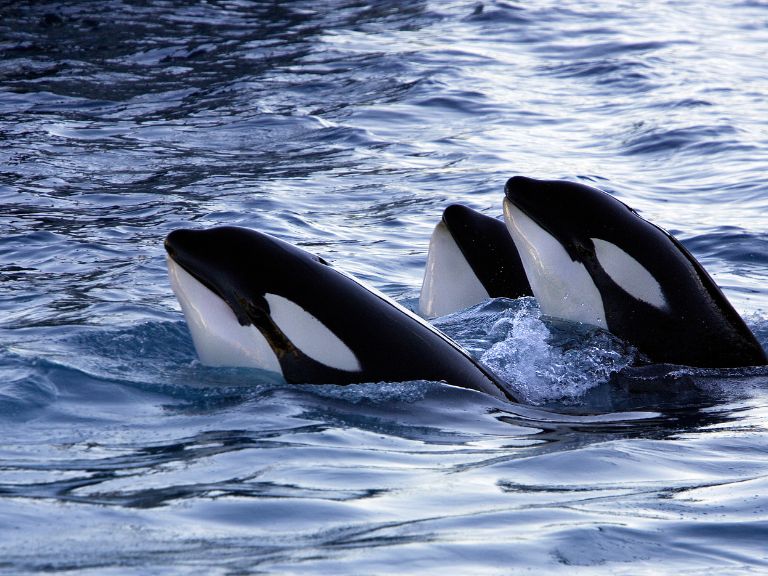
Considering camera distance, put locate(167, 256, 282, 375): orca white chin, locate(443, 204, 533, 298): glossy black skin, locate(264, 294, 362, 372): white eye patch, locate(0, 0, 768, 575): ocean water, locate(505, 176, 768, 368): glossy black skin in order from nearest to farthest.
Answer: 1. locate(0, 0, 768, 575): ocean water
2. locate(264, 294, 362, 372): white eye patch
3. locate(167, 256, 282, 375): orca white chin
4. locate(505, 176, 768, 368): glossy black skin
5. locate(443, 204, 533, 298): glossy black skin

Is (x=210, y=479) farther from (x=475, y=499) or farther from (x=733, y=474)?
(x=733, y=474)

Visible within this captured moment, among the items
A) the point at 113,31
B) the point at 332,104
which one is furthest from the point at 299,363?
the point at 113,31

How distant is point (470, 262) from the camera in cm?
834

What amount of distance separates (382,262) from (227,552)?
7.07 m

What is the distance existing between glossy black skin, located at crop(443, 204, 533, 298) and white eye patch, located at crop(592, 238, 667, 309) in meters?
1.20

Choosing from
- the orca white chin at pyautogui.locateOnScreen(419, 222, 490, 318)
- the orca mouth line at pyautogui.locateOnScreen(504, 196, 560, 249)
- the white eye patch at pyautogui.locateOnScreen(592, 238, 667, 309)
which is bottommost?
the orca white chin at pyautogui.locateOnScreen(419, 222, 490, 318)

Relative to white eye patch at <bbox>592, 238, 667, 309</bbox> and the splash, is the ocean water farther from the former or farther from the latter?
white eye patch at <bbox>592, 238, 667, 309</bbox>

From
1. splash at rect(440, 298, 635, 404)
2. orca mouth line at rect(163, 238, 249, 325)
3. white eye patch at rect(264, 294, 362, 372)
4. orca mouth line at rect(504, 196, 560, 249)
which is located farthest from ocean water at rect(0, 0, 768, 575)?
orca mouth line at rect(504, 196, 560, 249)

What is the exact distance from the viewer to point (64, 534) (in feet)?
13.5

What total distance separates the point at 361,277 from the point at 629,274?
370cm

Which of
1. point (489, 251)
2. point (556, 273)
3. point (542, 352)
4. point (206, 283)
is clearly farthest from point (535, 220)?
point (206, 283)

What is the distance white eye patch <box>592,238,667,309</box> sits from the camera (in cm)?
711

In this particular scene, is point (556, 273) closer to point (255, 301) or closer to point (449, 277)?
point (449, 277)

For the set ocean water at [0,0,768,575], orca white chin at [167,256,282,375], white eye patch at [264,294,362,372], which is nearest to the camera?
ocean water at [0,0,768,575]
